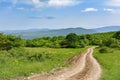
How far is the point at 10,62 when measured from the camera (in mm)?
35750

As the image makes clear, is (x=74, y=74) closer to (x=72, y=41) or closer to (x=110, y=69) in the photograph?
(x=110, y=69)

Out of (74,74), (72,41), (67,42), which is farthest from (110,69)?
(67,42)

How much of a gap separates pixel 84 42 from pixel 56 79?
121 metres

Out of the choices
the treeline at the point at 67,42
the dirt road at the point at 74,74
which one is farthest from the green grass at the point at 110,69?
the treeline at the point at 67,42

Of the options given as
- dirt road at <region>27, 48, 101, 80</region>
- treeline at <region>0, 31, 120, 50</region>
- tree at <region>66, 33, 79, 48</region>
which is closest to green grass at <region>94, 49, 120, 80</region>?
dirt road at <region>27, 48, 101, 80</region>

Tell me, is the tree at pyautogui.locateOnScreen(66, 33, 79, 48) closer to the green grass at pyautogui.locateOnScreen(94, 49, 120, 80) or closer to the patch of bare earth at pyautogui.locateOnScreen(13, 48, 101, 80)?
the green grass at pyautogui.locateOnScreen(94, 49, 120, 80)

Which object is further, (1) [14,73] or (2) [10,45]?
(2) [10,45]

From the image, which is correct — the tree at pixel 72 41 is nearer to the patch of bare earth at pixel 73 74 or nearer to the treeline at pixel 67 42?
the treeline at pixel 67 42

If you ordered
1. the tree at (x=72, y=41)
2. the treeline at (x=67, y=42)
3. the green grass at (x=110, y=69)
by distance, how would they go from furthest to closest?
the tree at (x=72, y=41), the treeline at (x=67, y=42), the green grass at (x=110, y=69)

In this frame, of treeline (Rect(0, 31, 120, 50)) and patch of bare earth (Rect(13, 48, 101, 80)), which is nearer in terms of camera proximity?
patch of bare earth (Rect(13, 48, 101, 80))

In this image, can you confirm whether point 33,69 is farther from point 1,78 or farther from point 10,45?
point 10,45

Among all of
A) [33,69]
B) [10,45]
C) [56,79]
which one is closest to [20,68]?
[33,69]

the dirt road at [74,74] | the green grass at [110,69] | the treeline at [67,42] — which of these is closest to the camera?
the dirt road at [74,74]

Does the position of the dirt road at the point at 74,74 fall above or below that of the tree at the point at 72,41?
above
